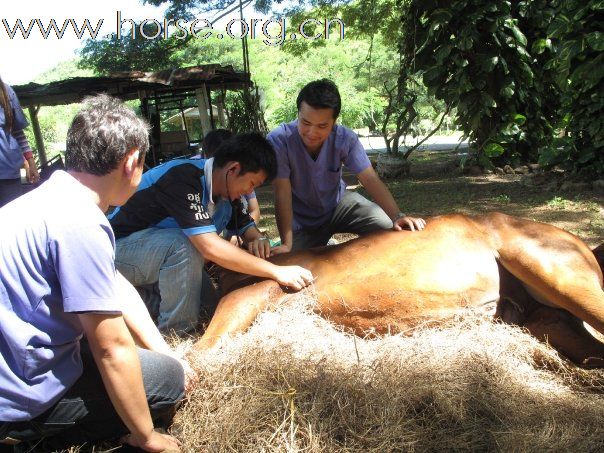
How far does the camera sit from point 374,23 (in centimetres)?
1466

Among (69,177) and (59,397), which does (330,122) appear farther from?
(59,397)

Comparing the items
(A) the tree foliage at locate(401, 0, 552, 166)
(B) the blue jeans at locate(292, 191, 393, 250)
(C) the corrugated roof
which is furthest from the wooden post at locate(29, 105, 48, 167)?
(B) the blue jeans at locate(292, 191, 393, 250)

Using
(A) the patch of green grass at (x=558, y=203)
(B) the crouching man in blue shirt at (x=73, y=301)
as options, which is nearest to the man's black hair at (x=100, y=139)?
(B) the crouching man in blue shirt at (x=73, y=301)

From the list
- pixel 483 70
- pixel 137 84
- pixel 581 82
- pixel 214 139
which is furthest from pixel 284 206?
pixel 137 84

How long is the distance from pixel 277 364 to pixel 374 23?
13.9 meters

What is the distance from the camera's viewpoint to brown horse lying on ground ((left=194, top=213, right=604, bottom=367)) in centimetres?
281

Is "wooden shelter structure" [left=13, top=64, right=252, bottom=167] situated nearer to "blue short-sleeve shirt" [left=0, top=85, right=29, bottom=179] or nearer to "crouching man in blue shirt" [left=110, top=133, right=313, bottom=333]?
"blue short-sleeve shirt" [left=0, top=85, right=29, bottom=179]

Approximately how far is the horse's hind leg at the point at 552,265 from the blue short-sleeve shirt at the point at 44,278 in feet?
7.08

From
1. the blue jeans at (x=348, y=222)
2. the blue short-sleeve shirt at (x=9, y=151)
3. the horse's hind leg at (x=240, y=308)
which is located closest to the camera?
the horse's hind leg at (x=240, y=308)

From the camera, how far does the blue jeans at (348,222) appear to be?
4344mm

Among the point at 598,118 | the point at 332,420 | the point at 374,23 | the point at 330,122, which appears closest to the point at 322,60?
the point at 374,23

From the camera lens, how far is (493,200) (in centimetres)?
756

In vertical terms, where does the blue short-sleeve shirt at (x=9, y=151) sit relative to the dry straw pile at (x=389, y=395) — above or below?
above

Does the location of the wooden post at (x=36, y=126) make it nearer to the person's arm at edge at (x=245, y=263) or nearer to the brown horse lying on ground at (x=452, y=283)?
the person's arm at edge at (x=245, y=263)
